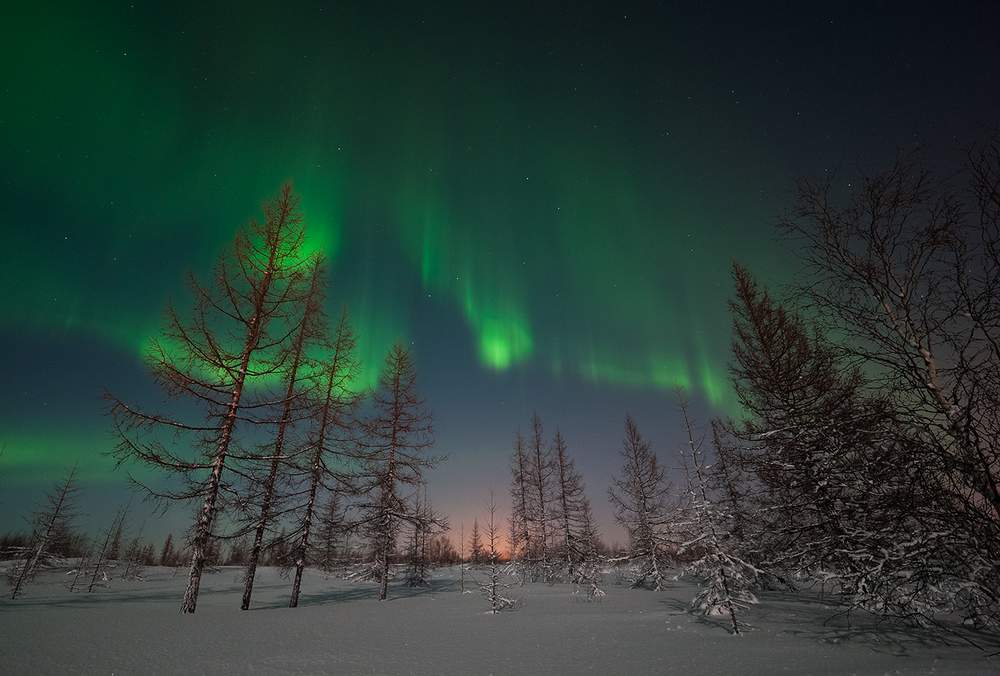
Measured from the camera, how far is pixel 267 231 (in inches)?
455

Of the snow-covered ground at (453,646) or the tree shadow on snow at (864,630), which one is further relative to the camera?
the tree shadow on snow at (864,630)

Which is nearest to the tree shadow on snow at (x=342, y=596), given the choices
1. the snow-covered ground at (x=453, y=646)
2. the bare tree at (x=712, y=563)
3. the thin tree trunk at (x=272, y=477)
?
the thin tree trunk at (x=272, y=477)

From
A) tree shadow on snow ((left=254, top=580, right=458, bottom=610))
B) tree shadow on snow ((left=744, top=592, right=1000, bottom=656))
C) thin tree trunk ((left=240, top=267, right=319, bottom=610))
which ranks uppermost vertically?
thin tree trunk ((left=240, top=267, right=319, bottom=610))

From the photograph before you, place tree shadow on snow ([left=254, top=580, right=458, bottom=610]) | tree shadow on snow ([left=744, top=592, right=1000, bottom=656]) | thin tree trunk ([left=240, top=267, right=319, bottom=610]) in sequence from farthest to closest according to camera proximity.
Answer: tree shadow on snow ([left=254, top=580, right=458, bottom=610]), thin tree trunk ([left=240, top=267, right=319, bottom=610]), tree shadow on snow ([left=744, top=592, right=1000, bottom=656])

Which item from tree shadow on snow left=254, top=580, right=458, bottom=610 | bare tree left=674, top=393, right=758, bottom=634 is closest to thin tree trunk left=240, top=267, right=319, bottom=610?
tree shadow on snow left=254, top=580, right=458, bottom=610

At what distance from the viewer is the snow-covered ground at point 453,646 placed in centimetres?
552

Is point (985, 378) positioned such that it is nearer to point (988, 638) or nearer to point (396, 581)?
point (988, 638)

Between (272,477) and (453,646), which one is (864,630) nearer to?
(453,646)

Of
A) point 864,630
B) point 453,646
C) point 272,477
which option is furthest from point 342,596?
point 864,630

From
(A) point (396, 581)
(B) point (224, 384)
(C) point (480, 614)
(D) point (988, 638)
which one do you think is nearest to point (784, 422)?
(D) point (988, 638)

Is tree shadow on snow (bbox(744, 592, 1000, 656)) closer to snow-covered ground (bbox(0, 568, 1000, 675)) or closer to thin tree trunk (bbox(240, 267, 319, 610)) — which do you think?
snow-covered ground (bbox(0, 568, 1000, 675))

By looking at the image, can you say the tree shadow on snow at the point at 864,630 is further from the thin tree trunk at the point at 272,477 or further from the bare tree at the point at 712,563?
the thin tree trunk at the point at 272,477

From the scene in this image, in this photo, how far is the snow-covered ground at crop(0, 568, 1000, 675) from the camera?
5.52m

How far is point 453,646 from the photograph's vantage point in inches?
306
